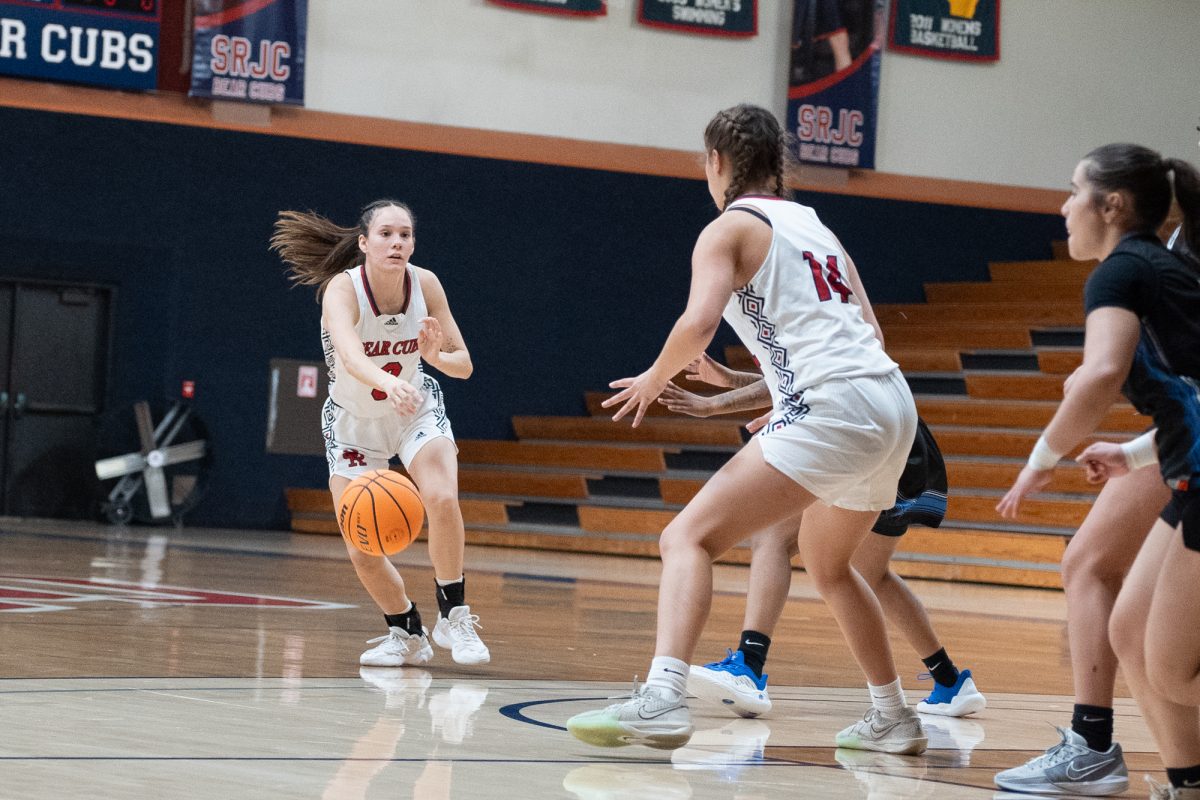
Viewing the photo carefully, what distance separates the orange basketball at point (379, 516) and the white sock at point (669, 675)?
6.11 ft

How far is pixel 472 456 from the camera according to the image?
16234 millimetres

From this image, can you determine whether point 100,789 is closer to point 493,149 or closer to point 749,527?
point 749,527

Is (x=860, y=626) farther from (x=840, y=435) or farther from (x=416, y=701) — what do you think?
(x=416, y=701)

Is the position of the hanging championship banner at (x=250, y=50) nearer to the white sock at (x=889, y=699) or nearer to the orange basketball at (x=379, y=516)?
the orange basketball at (x=379, y=516)

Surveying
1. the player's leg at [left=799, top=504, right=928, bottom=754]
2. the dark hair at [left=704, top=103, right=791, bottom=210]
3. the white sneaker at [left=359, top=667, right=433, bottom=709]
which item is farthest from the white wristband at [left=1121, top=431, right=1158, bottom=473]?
the white sneaker at [left=359, top=667, right=433, bottom=709]

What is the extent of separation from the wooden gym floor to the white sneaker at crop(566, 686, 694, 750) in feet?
0.25

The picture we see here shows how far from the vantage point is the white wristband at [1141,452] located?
10.7 feet

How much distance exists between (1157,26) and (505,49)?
16.8ft

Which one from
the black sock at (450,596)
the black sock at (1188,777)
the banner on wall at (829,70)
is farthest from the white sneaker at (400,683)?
the banner on wall at (829,70)

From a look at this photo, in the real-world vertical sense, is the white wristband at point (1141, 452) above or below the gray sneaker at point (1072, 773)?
above

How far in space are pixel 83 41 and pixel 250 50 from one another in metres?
0.98

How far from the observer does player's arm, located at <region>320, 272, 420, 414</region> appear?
192 inches

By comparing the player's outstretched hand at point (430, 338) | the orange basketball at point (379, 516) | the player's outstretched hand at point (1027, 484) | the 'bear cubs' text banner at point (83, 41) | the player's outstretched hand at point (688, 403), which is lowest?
the orange basketball at point (379, 516)

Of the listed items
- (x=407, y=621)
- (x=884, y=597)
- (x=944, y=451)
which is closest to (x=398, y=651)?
(x=407, y=621)
